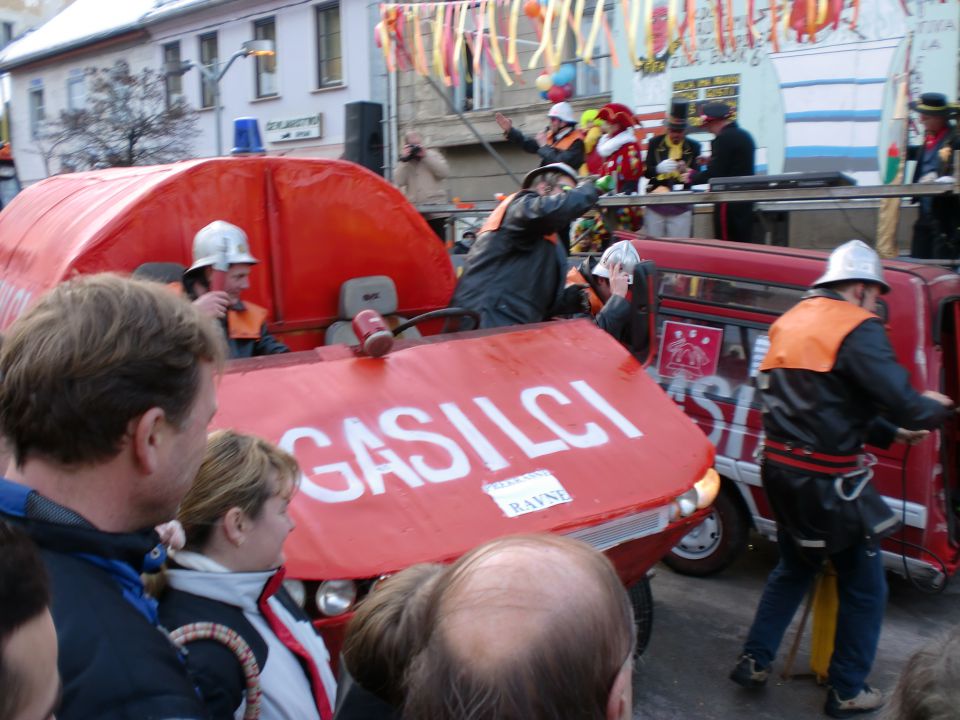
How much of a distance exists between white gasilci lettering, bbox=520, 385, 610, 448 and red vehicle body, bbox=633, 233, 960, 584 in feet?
6.54

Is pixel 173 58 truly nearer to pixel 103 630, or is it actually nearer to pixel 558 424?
pixel 558 424

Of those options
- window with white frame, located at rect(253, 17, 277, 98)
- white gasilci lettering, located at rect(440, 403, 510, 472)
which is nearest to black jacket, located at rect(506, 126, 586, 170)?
white gasilci lettering, located at rect(440, 403, 510, 472)

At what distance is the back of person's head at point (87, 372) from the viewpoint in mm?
1383

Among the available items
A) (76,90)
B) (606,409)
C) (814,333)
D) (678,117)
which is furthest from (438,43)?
(76,90)

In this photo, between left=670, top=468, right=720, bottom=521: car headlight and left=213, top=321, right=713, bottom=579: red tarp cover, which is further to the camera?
left=670, top=468, right=720, bottom=521: car headlight

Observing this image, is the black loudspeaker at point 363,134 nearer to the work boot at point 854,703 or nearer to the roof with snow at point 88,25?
the work boot at point 854,703

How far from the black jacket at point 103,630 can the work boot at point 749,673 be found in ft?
11.0

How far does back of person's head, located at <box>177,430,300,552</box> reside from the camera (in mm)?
1953

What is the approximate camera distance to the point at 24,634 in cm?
99

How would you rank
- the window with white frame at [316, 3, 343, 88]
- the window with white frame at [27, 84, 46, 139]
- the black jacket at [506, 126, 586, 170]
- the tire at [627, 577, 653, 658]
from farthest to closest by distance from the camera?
the window with white frame at [27, 84, 46, 139] < the window with white frame at [316, 3, 343, 88] < the black jacket at [506, 126, 586, 170] < the tire at [627, 577, 653, 658]

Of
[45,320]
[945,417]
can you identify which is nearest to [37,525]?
[45,320]

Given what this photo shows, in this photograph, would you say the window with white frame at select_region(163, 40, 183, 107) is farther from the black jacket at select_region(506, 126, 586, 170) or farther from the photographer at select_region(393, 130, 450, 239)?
the black jacket at select_region(506, 126, 586, 170)

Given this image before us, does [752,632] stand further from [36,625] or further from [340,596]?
[36,625]

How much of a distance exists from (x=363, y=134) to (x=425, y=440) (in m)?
6.55
